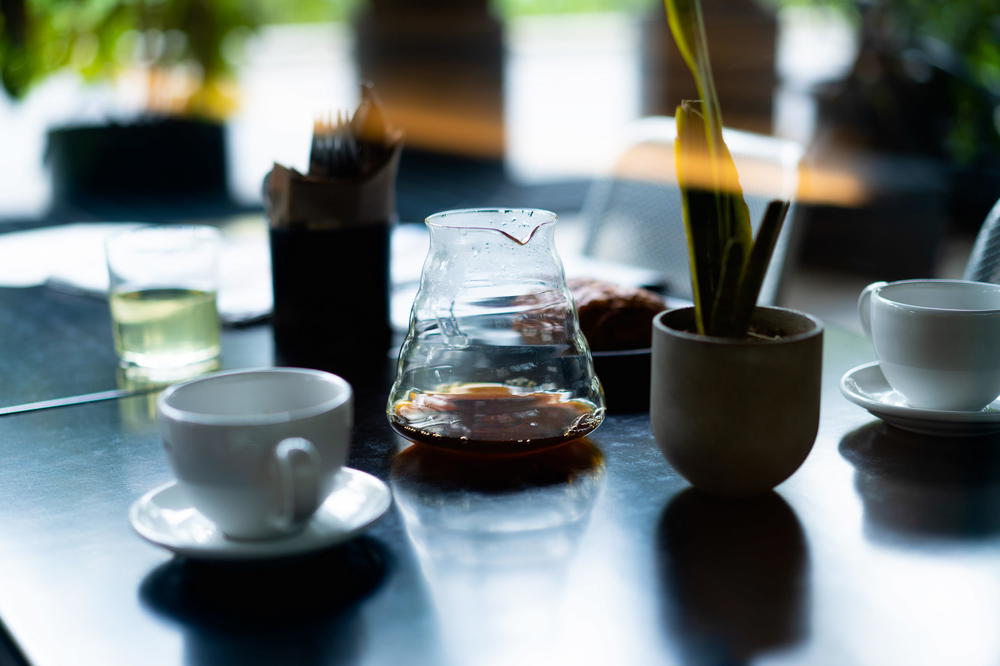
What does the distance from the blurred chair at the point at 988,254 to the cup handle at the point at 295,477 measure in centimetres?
78

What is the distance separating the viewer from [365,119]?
2.91 feet

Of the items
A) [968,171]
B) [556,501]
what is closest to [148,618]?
[556,501]

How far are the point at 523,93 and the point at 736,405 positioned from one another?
411 centimetres

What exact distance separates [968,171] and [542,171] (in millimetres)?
1486

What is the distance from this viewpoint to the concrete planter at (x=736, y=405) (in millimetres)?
562

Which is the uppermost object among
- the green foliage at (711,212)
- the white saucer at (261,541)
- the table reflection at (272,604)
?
the green foliage at (711,212)

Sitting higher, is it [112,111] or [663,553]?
[112,111]

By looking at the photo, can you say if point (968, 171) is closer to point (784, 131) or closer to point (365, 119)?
point (784, 131)

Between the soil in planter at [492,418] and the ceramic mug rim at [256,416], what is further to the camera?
the soil in planter at [492,418]

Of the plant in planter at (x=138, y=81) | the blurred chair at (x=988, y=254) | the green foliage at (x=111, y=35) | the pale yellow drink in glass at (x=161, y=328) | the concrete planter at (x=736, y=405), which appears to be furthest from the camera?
the green foliage at (x=111, y=35)

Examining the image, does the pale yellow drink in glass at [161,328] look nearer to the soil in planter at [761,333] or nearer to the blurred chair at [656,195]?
the soil in planter at [761,333]

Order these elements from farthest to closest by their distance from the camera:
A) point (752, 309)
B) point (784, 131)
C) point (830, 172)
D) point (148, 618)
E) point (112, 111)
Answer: point (784, 131) → point (830, 172) → point (112, 111) → point (752, 309) → point (148, 618)

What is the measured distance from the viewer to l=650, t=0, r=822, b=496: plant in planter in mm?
563

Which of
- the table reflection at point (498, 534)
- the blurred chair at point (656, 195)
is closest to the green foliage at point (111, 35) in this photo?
the blurred chair at point (656, 195)
